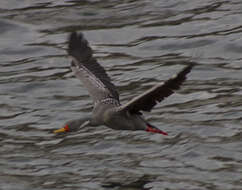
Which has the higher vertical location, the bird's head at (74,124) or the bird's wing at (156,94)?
the bird's wing at (156,94)

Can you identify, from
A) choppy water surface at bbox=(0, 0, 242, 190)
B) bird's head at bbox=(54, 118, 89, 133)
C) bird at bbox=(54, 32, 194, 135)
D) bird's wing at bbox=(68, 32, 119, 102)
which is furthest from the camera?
bird's wing at bbox=(68, 32, 119, 102)

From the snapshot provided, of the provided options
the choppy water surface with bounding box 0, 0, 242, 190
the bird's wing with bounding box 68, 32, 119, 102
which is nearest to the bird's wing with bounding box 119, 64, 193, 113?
the choppy water surface with bounding box 0, 0, 242, 190

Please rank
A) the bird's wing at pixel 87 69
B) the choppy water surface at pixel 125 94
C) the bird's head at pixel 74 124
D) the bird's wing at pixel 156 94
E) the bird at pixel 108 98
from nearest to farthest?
the bird's wing at pixel 156 94, the bird at pixel 108 98, the bird's head at pixel 74 124, the choppy water surface at pixel 125 94, the bird's wing at pixel 87 69

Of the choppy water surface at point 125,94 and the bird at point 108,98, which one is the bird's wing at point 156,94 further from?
the choppy water surface at point 125,94

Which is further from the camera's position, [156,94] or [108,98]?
[108,98]

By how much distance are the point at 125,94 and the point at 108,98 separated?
2.59m

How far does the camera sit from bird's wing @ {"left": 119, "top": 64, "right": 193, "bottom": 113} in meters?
8.93

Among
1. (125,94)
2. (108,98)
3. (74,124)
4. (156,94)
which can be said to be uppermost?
(156,94)

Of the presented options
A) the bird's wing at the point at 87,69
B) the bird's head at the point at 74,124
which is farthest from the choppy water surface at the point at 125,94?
the bird's wing at the point at 87,69

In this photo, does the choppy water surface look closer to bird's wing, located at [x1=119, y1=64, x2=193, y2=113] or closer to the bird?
the bird

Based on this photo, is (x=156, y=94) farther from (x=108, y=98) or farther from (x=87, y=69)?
(x=87, y=69)

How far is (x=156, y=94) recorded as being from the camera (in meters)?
9.38

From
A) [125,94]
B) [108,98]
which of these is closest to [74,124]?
[108,98]

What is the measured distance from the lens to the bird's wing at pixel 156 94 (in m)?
8.93
